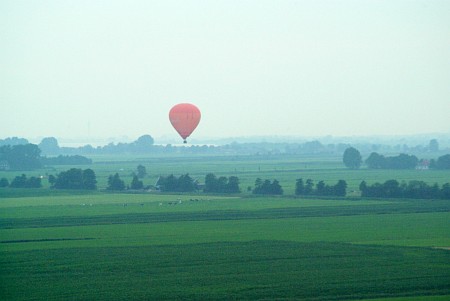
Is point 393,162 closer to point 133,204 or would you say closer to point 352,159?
point 352,159

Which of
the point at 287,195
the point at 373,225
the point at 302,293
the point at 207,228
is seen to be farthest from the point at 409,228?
the point at 287,195

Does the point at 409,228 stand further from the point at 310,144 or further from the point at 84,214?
the point at 310,144

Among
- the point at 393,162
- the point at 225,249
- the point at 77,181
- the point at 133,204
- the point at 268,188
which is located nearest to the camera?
the point at 225,249

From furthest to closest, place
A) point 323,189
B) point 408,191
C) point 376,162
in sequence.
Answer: point 376,162 < point 323,189 < point 408,191

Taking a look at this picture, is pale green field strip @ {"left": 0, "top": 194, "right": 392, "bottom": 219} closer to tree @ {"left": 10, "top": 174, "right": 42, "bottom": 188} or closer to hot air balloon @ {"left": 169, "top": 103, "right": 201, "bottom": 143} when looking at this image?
hot air balloon @ {"left": 169, "top": 103, "right": 201, "bottom": 143}

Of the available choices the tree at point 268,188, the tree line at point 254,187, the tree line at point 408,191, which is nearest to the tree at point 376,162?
the tree line at point 254,187

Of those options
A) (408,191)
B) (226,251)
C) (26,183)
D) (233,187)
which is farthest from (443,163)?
(226,251)
